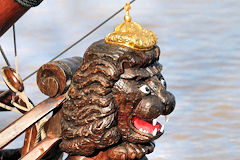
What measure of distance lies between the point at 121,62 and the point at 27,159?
A: 1.65 feet

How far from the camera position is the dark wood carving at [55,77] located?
2.38 metres

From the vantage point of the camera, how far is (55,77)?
2.40m

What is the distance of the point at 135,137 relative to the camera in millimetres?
2352

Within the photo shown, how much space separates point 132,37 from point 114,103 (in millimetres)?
244

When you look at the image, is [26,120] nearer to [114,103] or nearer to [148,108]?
[114,103]

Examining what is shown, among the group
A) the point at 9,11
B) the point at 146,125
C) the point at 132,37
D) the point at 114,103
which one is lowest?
the point at 146,125

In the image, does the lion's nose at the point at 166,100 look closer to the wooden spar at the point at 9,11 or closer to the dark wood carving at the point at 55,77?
the dark wood carving at the point at 55,77

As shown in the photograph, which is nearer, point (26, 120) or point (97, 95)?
point (97, 95)

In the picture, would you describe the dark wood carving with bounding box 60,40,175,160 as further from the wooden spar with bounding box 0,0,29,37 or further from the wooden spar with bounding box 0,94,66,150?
the wooden spar with bounding box 0,0,29,37

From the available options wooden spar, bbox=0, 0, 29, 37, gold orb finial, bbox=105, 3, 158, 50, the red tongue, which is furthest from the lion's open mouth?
wooden spar, bbox=0, 0, 29, 37

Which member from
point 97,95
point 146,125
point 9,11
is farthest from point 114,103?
point 9,11

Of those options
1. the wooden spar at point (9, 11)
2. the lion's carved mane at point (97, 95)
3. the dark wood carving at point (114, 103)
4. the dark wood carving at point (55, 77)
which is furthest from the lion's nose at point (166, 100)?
the wooden spar at point (9, 11)

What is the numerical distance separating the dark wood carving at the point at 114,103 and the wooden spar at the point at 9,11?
31 centimetres

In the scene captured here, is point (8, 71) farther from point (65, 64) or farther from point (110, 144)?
point (110, 144)
